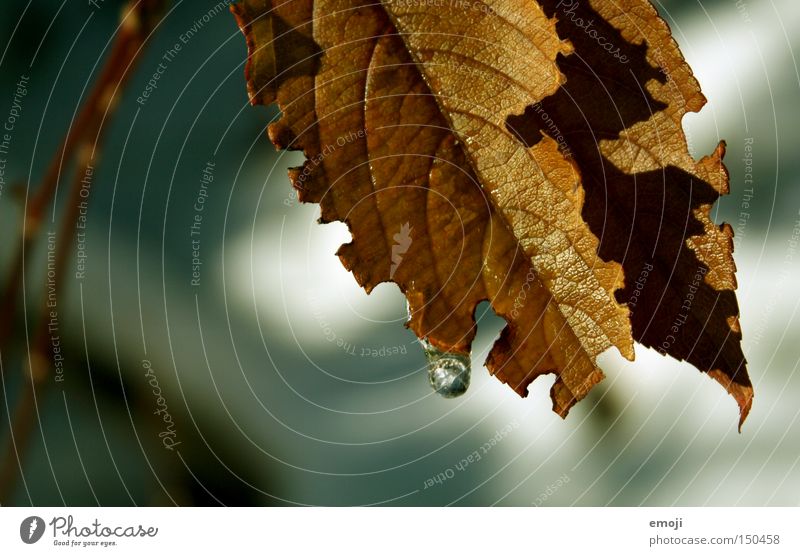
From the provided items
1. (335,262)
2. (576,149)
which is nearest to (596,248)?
(576,149)

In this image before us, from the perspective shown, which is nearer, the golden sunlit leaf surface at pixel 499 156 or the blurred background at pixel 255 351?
the golden sunlit leaf surface at pixel 499 156

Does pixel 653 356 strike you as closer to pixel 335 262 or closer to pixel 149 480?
pixel 335 262

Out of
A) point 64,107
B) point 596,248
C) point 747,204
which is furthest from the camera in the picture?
point 747,204
